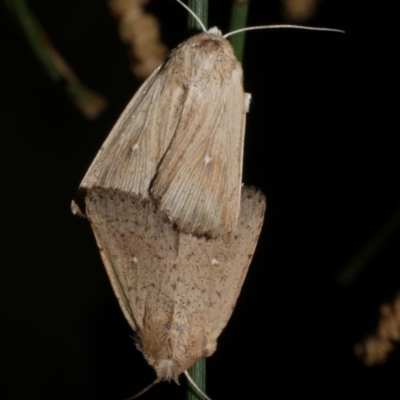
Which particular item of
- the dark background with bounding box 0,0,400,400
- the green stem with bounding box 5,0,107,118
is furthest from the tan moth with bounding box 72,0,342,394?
the dark background with bounding box 0,0,400,400

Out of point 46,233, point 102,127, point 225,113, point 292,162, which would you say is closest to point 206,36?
point 225,113

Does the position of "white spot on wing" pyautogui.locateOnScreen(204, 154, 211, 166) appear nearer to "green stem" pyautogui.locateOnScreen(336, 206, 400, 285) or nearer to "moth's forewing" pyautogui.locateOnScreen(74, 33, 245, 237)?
"moth's forewing" pyautogui.locateOnScreen(74, 33, 245, 237)

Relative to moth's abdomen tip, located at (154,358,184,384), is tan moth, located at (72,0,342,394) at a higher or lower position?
higher

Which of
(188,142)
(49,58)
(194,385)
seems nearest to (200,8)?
(188,142)

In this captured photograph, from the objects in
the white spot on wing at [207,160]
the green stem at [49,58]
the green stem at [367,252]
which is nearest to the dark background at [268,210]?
the green stem at [367,252]

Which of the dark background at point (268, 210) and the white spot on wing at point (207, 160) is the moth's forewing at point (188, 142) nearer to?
the white spot on wing at point (207, 160)

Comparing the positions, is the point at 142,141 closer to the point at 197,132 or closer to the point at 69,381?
the point at 197,132
